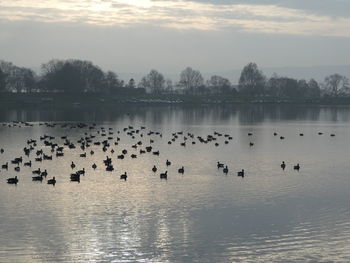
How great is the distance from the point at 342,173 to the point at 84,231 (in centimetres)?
2638

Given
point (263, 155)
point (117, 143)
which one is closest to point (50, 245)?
point (263, 155)

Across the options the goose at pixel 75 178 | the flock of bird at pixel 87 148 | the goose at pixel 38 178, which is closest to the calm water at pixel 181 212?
the goose at pixel 38 178

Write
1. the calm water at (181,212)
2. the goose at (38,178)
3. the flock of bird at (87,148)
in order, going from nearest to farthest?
the calm water at (181,212), the goose at (38,178), the flock of bird at (87,148)

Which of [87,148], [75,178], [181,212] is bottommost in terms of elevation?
[181,212]

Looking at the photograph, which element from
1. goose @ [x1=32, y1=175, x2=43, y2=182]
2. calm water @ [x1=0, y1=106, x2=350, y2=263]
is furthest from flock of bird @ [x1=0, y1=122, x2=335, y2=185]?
calm water @ [x1=0, y1=106, x2=350, y2=263]

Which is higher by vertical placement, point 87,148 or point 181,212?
point 87,148

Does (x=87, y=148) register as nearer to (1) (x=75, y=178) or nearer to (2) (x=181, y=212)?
(1) (x=75, y=178)

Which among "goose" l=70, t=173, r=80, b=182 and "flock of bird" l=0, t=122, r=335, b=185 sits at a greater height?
"flock of bird" l=0, t=122, r=335, b=185

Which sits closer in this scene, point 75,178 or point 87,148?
point 75,178

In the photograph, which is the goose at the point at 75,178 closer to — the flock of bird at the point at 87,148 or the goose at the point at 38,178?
the flock of bird at the point at 87,148

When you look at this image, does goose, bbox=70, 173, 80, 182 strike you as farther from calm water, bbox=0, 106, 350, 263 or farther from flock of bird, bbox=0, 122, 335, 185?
calm water, bbox=0, 106, 350, 263

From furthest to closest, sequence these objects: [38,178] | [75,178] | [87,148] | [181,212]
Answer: [87,148] → [75,178] → [38,178] → [181,212]

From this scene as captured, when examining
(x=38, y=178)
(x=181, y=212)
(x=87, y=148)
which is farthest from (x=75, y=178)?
(x=87, y=148)

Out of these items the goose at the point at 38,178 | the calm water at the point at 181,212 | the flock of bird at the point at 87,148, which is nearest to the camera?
the calm water at the point at 181,212
